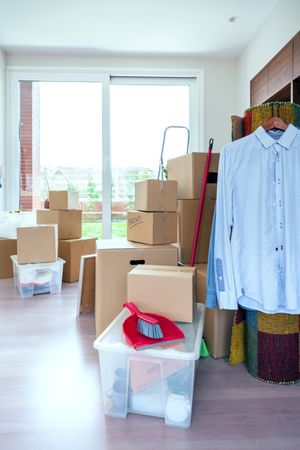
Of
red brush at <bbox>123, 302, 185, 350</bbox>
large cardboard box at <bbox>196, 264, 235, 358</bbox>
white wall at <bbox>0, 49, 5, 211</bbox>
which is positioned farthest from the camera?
white wall at <bbox>0, 49, 5, 211</bbox>

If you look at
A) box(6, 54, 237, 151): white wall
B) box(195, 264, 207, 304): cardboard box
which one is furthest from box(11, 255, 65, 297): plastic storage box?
box(6, 54, 237, 151): white wall

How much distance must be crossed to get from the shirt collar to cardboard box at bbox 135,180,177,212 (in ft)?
2.79

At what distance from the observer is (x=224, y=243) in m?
1.65

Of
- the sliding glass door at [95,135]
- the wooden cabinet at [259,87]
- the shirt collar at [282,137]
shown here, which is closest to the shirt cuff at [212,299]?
the shirt collar at [282,137]

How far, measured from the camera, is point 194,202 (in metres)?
2.38

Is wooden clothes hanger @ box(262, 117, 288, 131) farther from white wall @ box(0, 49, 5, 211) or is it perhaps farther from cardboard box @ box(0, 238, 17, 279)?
white wall @ box(0, 49, 5, 211)

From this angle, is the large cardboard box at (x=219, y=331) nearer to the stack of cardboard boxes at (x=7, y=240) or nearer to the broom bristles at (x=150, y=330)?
the broom bristles at (x=150, y=330)

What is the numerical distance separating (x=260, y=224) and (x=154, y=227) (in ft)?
2.69

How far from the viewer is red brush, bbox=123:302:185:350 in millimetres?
1392

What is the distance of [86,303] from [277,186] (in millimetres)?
1774

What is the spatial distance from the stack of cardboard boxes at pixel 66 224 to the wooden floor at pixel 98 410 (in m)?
1.65

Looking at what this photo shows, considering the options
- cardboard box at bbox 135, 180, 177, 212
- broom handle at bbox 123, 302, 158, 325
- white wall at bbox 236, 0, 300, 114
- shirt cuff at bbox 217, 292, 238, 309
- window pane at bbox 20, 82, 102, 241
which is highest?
white wall at bbox 236, 0, 300, 114

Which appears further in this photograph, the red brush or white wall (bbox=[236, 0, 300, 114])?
white wall (bbox=[236, 0, 300, 114])

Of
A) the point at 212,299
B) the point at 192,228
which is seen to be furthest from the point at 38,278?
the point at 212,299
